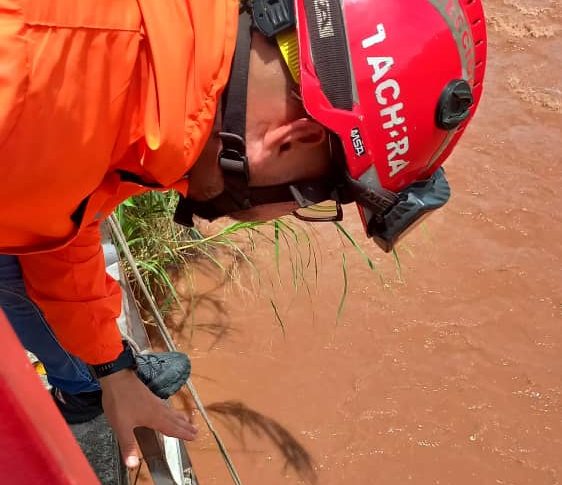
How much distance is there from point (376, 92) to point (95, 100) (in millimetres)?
558

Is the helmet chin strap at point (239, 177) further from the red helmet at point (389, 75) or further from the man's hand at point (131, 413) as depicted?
the man's hand at point (131, 413)

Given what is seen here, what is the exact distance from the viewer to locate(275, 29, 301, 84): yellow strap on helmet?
4.46 ft

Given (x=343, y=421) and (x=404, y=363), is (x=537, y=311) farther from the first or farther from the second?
(x=343, y=421)

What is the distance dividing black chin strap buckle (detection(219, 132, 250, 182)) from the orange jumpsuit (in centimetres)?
8

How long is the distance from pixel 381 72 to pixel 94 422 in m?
1.39

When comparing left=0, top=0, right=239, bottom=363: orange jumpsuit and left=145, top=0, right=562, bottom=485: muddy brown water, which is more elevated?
left=0, top=0, right=239, bottom=363: orange jumpsuit

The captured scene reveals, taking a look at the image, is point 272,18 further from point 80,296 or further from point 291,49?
point 80,296

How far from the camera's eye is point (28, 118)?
106 cm

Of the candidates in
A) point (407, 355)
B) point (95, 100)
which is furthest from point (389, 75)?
point (407, 355)

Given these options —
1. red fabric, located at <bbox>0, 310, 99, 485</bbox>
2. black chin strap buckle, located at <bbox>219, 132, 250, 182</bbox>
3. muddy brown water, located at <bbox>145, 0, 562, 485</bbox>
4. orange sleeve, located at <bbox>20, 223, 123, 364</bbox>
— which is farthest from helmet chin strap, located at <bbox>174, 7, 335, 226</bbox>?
muddy brown water, located at <bbox>145, 0, 562, 485</bbox>

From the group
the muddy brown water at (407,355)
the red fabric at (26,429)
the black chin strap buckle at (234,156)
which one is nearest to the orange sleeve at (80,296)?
the black chin strap buckle at (234,156)

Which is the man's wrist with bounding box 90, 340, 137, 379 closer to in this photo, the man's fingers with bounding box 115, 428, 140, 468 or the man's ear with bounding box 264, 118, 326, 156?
the man's fingers with bounding box 115, 428, 140, 468

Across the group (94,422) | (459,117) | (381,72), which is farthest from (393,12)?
(94,422)

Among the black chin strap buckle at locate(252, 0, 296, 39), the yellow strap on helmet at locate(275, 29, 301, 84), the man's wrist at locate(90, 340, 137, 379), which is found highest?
the black chin strap buckle at locate(252, 0, 296, 39)
